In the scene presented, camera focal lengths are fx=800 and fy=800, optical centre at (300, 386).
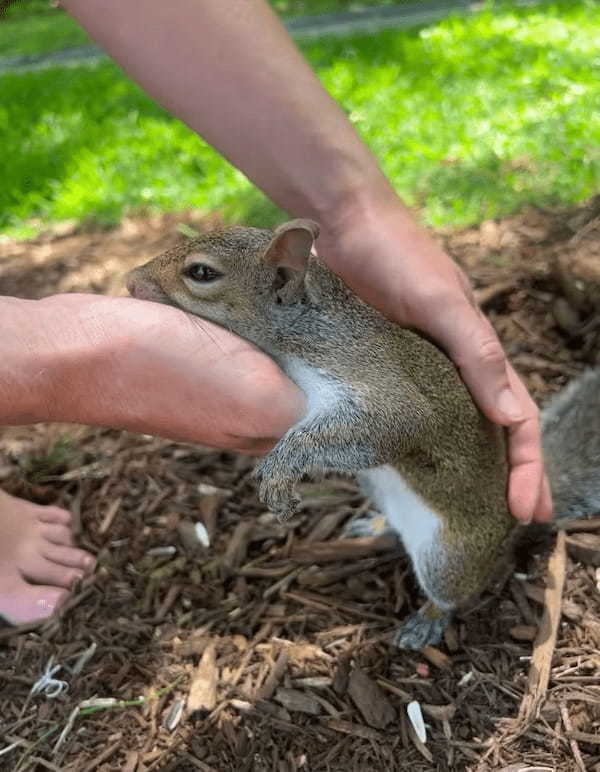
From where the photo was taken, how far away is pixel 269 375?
1.67 m

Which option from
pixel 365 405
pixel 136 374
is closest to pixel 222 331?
pixel 136 374

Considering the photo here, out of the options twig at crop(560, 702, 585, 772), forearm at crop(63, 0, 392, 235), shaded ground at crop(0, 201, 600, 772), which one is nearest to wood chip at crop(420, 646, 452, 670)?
shaded ground at crop(0, 201, 600, 772)

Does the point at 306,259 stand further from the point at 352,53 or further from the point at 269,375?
the point at 352,53

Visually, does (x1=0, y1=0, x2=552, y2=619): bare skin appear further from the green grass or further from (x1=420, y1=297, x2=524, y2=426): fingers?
the green grass

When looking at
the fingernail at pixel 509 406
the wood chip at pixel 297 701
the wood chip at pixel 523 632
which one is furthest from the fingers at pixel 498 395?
the wood chip at pixel 297 701

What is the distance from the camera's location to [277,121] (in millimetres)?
2074

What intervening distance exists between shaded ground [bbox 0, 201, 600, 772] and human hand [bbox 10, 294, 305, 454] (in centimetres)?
53

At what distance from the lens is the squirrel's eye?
5.86ft

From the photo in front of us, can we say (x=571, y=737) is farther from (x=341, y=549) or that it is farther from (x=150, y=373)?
(x=150, y=373)

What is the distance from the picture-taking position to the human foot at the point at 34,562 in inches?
79.9

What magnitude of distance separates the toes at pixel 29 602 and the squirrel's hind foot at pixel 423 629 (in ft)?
2.82

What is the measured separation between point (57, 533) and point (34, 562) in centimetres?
10

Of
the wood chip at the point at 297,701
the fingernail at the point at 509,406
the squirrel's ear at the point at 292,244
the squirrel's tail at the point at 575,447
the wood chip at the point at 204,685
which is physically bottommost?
the wood chip at the point at 204,685

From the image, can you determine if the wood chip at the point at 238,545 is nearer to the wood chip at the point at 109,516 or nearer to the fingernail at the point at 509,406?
the wood chip at the point at 109,516
